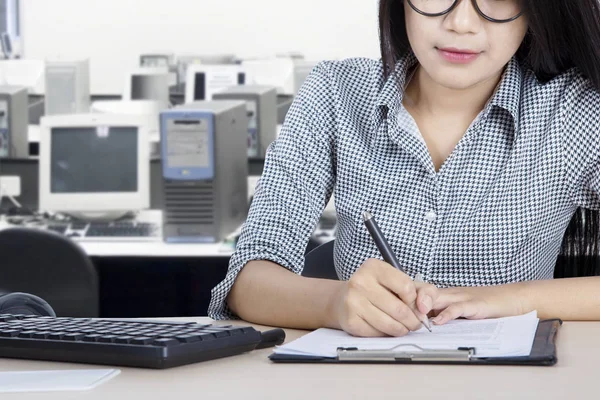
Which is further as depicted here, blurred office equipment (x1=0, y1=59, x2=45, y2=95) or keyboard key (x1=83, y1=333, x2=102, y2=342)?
blurred office equipment (x1=0, y1=59, x2=45, y2=95)

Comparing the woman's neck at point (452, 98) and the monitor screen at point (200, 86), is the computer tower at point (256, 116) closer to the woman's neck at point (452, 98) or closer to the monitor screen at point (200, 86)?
the monitor screen at point (200, 86)

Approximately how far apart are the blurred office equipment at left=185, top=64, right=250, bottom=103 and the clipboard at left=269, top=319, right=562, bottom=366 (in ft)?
19.0

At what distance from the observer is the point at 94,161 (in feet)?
12.6

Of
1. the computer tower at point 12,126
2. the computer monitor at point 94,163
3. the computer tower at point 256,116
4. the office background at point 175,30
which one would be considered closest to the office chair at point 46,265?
the computer monitor at point 94,163

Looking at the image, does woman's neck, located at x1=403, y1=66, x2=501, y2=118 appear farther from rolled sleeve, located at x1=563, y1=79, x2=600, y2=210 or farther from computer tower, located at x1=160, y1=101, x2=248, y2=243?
computer tower, located at x1=160, y1=101, x2=248, y2=243

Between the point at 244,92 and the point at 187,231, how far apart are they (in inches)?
42.4

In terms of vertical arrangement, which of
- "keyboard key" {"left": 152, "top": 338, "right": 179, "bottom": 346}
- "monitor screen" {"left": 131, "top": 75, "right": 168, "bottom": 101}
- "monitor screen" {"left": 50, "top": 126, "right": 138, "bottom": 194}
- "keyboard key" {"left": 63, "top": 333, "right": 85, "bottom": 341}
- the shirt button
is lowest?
"monitor screen" {"left": 50, "top": 126, "right": 138, "bottom": 194}

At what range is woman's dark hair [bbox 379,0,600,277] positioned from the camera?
1412 mm

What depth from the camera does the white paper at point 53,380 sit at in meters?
0.90

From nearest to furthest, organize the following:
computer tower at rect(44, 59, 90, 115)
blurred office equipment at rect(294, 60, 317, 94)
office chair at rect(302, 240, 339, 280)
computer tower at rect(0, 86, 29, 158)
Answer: office chair at rect(302, 240, 339, 280)
computer tower at rect(0, 86, 29, 158)
blurred office equipment at rect(294, 60, 317, 94)
computer tower at rect(44, 59, 90, 115)

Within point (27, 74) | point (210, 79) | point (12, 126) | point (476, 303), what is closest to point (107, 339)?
point (476, 303)

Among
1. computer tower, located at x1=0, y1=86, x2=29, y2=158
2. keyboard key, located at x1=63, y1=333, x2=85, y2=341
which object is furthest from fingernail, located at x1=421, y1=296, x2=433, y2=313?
computer tower, located at x1=0, y1=86, x2=29, y2=158

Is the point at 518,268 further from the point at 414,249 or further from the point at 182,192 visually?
the point at 182,192

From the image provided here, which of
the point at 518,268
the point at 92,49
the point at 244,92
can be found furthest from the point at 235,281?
the point at 92,49
